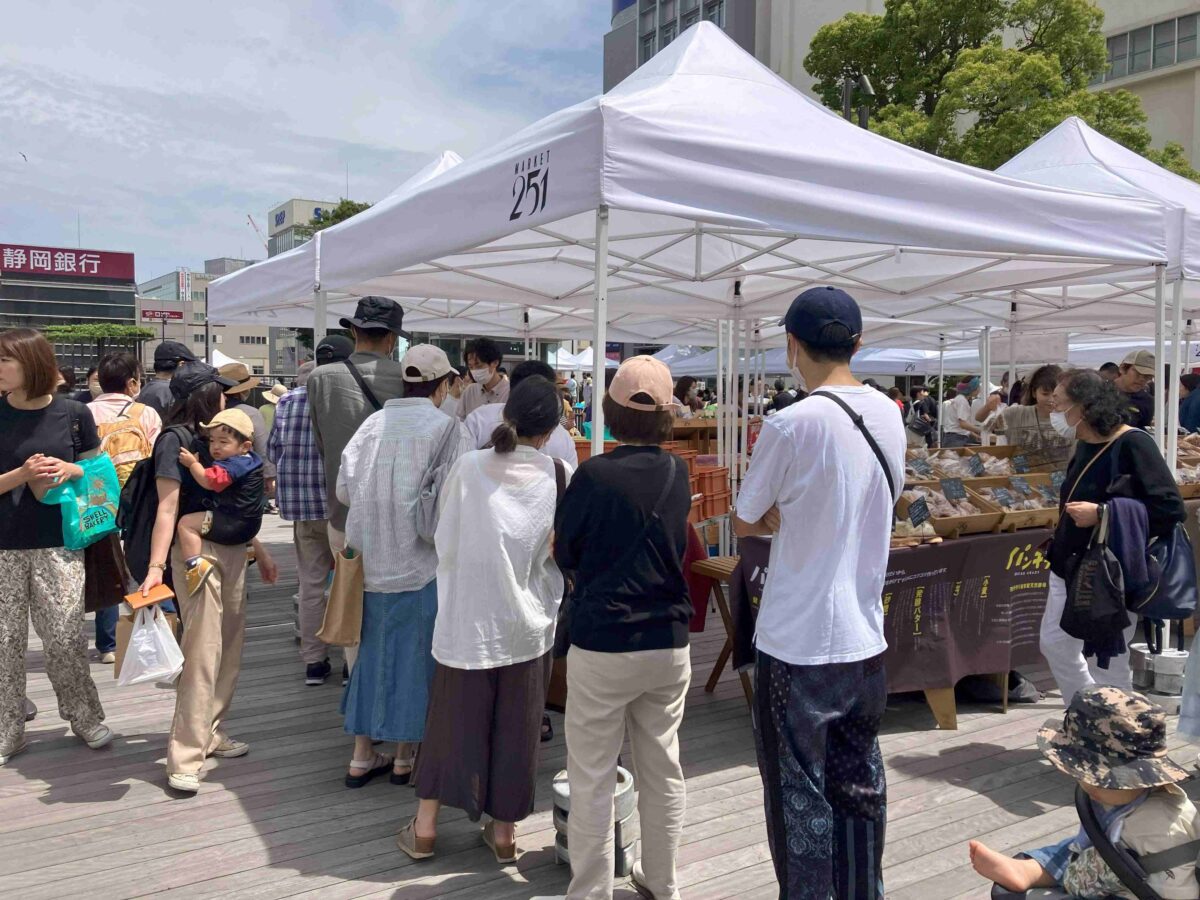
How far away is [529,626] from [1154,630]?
3.82 meters

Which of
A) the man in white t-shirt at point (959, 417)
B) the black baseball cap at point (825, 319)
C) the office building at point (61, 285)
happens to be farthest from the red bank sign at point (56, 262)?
the black baseball cap at point (825, 319)

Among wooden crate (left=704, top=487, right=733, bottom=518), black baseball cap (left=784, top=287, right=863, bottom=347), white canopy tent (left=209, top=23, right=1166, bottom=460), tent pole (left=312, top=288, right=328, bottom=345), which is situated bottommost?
wooden crate (left=704, top=487, right=733, bottom=518)

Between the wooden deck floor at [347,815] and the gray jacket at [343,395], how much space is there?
3.95 feet

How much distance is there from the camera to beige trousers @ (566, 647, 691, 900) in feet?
8.14

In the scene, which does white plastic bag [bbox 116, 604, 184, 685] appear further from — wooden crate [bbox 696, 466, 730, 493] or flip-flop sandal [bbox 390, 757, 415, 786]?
wooden crate [bbox 696, 466, 730, 493]

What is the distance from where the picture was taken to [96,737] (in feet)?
13.0

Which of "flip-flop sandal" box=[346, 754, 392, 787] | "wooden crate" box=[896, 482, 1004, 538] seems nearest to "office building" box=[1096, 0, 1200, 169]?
"wooden crate" box=[896, 482, 1004, 538]

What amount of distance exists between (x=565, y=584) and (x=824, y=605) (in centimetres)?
126

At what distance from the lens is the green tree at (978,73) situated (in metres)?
16.5

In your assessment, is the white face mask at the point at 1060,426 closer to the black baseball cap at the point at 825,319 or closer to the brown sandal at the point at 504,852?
the black baseball cap at the point at 825,319

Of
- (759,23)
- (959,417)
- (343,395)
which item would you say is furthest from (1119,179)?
(759,23)

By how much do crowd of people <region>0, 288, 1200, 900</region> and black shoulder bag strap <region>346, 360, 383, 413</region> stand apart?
25 mm

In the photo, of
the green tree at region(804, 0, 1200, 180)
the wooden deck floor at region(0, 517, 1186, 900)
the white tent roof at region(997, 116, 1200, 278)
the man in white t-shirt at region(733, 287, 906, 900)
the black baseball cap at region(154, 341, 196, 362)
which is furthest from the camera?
the green tree at region(804, 0, 1200, 180)

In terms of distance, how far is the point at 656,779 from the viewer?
101 inches
